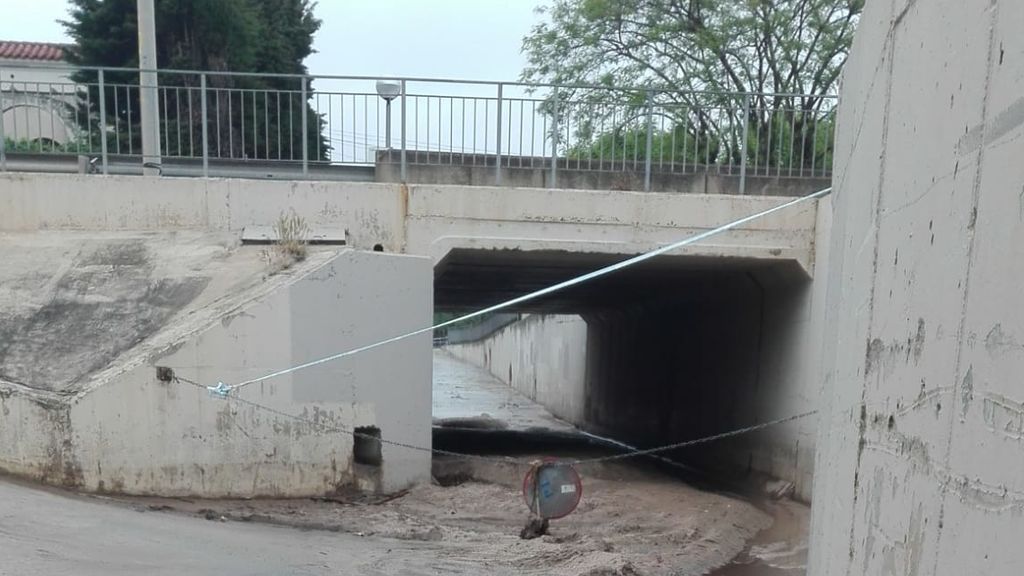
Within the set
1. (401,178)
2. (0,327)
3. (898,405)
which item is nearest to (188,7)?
(401,178)

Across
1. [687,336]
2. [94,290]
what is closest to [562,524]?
[94,290]

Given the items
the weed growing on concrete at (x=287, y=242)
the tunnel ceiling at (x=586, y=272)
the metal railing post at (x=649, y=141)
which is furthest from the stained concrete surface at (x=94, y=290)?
the metal railing post at (x=649, y=141)

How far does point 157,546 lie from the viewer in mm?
5895

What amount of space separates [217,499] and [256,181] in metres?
4.03

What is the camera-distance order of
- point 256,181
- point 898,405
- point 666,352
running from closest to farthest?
point 898,405
point 256,181
point 666,352

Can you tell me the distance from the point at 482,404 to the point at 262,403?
2310 cm

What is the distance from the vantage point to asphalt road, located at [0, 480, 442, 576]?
5.20 m

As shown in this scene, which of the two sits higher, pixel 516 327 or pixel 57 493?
pixel 57 493

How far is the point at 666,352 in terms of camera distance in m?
18.4

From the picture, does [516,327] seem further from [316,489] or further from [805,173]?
[316,489]

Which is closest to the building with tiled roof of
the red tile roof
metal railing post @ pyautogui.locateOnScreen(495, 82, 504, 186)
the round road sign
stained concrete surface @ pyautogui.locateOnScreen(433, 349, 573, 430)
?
metal railing post @ pyautogui.locateOnScreen(495, 82, 504, 186)

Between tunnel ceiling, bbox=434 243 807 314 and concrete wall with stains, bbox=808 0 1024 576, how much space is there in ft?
22.6

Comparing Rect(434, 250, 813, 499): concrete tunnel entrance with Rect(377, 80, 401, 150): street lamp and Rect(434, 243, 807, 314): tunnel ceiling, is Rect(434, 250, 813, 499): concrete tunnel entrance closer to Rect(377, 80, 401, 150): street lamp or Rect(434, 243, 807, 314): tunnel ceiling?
Rect(434, 243, 807, 314): tunnel ceiling

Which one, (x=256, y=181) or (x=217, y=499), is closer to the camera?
(x=217, y=499)
